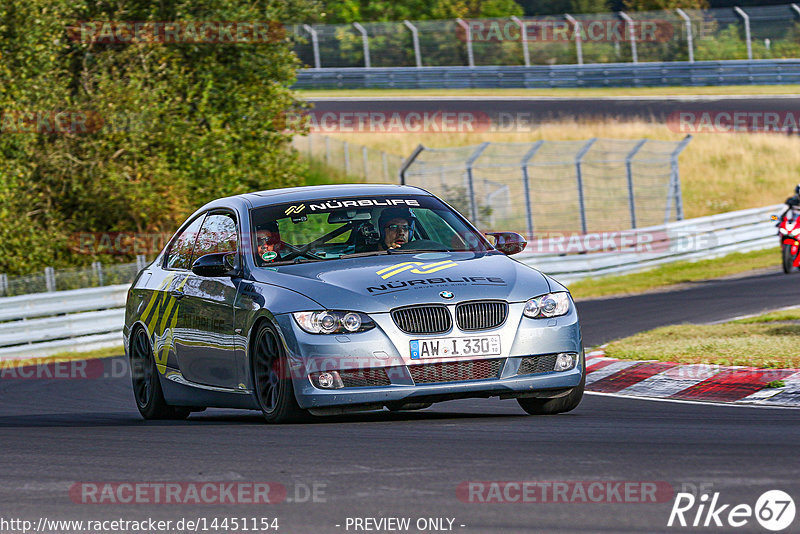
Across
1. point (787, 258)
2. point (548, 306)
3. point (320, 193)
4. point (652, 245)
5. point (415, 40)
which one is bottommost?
point (652, 245)

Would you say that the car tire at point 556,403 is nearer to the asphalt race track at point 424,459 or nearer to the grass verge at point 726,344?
the asphalt race track at point 424,459

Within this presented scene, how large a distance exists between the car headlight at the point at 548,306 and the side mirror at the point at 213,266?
2.02 meters

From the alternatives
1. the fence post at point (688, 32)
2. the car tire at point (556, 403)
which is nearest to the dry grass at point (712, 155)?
the fence post at point (688, 32)

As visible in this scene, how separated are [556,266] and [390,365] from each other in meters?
17.2

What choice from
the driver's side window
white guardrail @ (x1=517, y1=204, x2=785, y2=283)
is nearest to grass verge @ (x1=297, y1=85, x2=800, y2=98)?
white guardrail @ (x1=517, y1=204, x2=785, y2=283)

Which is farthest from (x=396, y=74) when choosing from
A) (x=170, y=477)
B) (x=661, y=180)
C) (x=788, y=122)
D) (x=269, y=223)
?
(x=170, y=477)

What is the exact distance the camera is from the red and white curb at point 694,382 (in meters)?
9.09

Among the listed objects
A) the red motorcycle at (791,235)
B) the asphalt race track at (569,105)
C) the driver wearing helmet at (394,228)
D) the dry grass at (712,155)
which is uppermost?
the driver wearing helmet at (394,228)

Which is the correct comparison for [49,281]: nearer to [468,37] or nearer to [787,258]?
[787,258]

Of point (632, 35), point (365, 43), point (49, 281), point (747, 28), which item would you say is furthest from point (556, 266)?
point (365, 43)

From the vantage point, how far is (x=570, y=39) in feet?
152

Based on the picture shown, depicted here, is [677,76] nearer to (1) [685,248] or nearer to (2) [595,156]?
(2) [595,156]

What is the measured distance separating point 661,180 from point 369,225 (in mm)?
25172

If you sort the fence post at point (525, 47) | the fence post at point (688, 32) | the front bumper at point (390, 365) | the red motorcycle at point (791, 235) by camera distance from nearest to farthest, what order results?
1. the front bumper at point (390, 365)
2. the red motorcycle at point (791, 235)
3. the fence post at point (688, 32)
4. the fence post at point (525, 47)
